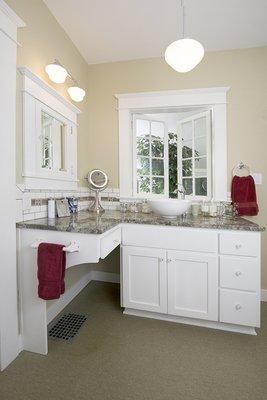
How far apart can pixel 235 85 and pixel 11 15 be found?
79.9 inches

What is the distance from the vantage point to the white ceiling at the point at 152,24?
1.81 metres

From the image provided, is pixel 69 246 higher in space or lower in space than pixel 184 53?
lower

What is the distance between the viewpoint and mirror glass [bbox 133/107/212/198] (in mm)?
2514

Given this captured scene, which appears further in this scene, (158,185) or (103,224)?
(158,185)

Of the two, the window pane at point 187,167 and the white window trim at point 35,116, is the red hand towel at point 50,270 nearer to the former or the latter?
the white window trim at point 35,116

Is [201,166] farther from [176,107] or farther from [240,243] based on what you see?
[240,243]

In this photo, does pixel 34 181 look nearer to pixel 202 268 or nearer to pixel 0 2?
pixel 0 2

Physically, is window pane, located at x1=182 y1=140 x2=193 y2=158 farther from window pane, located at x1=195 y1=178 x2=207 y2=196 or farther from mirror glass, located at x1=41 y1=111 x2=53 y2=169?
mirror glass, located at x1=41 y1=111 x2=53 y2=169

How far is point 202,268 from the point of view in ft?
5.81

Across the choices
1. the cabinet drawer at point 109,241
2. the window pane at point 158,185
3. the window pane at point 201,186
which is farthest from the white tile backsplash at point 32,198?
the window pane at point 201,186

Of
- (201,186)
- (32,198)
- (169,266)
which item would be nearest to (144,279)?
(169,266)

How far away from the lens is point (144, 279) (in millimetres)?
1905

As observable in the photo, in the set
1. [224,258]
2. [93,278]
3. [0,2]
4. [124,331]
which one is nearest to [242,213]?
[224,258]

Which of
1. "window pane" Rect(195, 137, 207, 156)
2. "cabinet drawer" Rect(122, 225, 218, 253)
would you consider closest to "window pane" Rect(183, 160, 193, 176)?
"window pane" Rect(195, 137, 207, 156)
